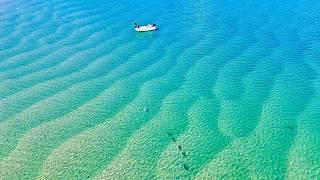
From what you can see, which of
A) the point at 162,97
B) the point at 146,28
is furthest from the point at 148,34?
the point at 162,97

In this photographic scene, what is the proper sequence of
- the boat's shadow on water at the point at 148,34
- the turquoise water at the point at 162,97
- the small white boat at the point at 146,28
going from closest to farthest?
the turquoise water at the point at 162,97
the boat's shadow on water at the point at 148,34
the small white boat at the point at 146,28

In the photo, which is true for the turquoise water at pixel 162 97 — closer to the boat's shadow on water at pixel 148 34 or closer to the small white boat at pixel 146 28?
the boat's shadow on water at pixel 148 34

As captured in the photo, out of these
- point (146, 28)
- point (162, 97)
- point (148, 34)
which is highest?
point (162, 97)

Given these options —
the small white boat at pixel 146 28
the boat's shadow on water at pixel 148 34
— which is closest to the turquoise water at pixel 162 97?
the boat's shadow on water at pixel 148 34

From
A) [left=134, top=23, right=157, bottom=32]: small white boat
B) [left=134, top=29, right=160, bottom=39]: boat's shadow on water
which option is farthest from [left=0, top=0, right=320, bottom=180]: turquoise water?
[left=134, top=23, right=157, bottom=32]: small white boat

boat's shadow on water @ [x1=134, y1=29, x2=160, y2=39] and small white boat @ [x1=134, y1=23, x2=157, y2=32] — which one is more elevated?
small white boat @ [x1=134, y1=23, x2=157, y2=32]

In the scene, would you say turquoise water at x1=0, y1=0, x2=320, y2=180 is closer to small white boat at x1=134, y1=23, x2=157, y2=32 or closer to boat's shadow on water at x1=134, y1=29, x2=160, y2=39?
boat's shadow on water at x1=134, y1=29, x2=160, y2=39

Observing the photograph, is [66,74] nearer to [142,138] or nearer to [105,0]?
[142,138]

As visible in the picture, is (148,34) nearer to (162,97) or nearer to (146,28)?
(146,28)

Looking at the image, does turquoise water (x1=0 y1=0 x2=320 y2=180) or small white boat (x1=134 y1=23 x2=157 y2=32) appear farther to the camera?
small white boat (x1=134 y1=23 x2=157 y2=32)
